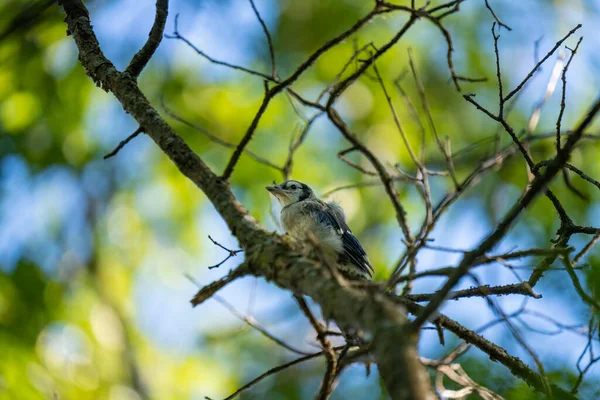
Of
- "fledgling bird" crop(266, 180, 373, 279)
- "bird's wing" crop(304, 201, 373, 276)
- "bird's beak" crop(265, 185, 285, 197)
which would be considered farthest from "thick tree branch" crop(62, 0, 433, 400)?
"bird's beak" crop(265, 185, 285, 197)

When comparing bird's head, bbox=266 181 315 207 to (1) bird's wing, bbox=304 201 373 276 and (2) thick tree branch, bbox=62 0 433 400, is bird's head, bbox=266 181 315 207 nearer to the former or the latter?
(1) bird's wing, bbox=304 201 373 276

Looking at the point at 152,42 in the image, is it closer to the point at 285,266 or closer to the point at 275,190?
the point at 285,266

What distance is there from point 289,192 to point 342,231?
2.53 ft

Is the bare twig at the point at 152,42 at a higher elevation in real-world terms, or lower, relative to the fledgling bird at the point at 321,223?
lower

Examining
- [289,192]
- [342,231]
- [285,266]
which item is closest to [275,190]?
[289,192]

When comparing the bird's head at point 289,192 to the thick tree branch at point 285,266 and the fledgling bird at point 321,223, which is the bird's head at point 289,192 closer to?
the fledgling bird at point 321,223

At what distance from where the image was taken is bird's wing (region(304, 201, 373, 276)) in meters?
4.08

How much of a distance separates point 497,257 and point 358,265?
2509 millimetres

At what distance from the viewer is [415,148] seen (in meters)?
6.45

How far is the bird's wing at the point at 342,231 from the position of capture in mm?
4082

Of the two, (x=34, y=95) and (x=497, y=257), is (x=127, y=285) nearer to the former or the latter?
(x=34, y=95)

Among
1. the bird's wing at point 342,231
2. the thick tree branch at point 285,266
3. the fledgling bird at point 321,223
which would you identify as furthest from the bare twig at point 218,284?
the bird's wing at point 342,231

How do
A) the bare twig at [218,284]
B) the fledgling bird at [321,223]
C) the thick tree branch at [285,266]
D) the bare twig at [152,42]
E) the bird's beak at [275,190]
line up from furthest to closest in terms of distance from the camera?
1. the bird's beak at [275,190]
2. the fledgling bird at [321,223]
3. the bare twig at [152,42]
4. the bare twig at [218,284]
5. the thick tree branch at [285,266]

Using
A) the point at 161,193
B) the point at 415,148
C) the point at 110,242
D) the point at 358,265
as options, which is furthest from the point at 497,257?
the point at 110,242
